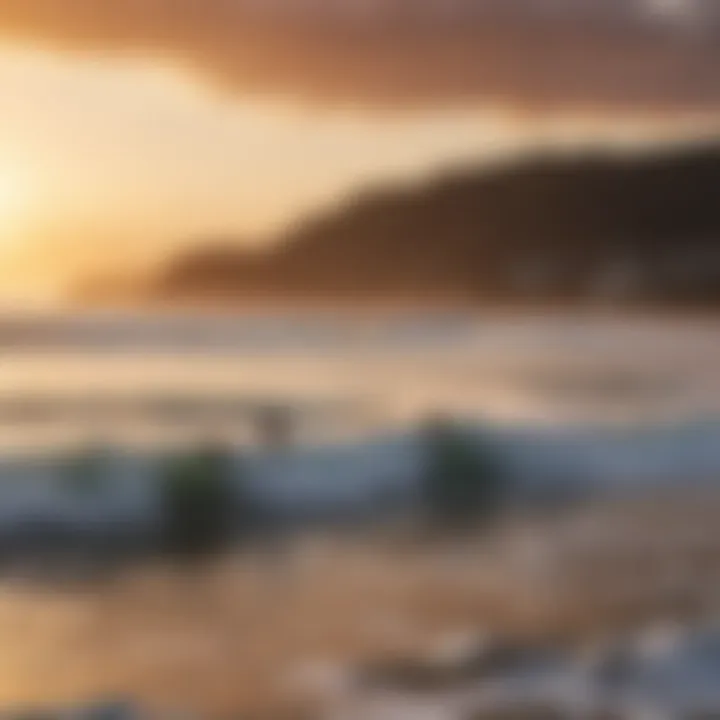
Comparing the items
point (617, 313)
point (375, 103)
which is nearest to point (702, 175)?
point (617, 313)

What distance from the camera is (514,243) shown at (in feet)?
3.26

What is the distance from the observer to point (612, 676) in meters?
0.77

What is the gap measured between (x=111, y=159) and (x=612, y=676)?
501mm

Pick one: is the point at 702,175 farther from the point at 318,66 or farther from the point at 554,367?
the point at 318,66

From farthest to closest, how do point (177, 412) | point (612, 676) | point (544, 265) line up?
point (544, 265)
point (177, 412)
point (612, 676)

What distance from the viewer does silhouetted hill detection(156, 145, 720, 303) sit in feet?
3.15

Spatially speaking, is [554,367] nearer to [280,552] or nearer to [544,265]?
[544,265]

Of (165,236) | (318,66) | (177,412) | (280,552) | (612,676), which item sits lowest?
(612,676)

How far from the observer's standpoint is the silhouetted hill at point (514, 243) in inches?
37.8

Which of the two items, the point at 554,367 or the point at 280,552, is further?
the point at 554,367

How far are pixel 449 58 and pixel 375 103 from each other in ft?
0.21

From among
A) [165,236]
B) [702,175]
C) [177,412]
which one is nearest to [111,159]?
[165,236]

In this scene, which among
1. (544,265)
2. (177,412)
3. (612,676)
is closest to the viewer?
(612,676)

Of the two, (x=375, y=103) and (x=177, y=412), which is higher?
(x=375, y=103)
